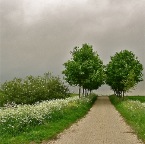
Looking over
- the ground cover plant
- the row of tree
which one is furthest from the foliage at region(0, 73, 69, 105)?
the ground cover plant

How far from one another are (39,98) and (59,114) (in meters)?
41.0

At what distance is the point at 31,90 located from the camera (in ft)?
222

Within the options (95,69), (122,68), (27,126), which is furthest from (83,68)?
(27,126)

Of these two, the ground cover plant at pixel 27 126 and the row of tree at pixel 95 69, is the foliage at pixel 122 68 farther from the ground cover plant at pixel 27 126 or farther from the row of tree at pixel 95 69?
the ground cover plant at pixel 27 126

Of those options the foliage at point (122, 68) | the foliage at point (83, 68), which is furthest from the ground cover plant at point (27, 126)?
the foliage at point (122, 68)

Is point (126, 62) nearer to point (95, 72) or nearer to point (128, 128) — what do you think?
point (95, 72)

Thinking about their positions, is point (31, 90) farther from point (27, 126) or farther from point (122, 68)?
point (27, 126)

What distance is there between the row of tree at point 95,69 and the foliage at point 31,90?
6.98 metres

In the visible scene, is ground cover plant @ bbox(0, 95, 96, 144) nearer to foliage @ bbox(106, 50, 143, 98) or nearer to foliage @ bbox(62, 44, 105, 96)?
foliage @ bbox(62, 44, 105, 96)

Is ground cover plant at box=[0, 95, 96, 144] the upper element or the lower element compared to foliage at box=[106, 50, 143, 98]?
lower

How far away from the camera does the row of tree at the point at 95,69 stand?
204ft

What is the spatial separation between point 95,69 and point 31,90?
1306 centimetres

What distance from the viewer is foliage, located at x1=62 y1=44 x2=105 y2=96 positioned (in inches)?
2424

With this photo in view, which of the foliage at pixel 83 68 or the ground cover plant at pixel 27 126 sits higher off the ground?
the foliage at pixel 83 68
